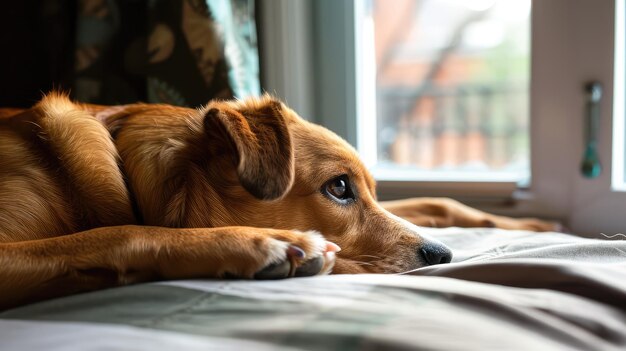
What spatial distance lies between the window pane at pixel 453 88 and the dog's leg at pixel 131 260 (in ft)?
4.73

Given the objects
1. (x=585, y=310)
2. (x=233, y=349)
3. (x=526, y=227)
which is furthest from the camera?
(x=526, y=227)

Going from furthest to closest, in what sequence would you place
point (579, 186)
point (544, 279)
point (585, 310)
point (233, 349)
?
point (579, 186)
point (544, 279)
point (585, 310)
point (233, 349)

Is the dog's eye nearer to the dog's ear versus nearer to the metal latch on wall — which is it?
the dog's ear

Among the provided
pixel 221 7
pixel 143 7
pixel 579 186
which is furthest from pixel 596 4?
pixel 143 7

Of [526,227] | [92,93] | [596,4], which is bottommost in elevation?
[526,227]

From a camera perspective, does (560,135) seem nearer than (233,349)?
No

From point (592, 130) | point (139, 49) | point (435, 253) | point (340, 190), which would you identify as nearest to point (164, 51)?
point (139, 49)

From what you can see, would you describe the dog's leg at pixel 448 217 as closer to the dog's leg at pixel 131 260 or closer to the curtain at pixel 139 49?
the curtain at pixel 139 49

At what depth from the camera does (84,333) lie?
71cm

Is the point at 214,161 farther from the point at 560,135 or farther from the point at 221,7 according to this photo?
the point at 560,135

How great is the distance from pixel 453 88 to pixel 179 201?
145 cm

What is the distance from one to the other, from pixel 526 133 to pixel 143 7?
1421mm

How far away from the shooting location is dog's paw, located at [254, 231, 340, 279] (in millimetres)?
992

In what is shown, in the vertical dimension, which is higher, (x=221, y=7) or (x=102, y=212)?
(x=221, y=7)
